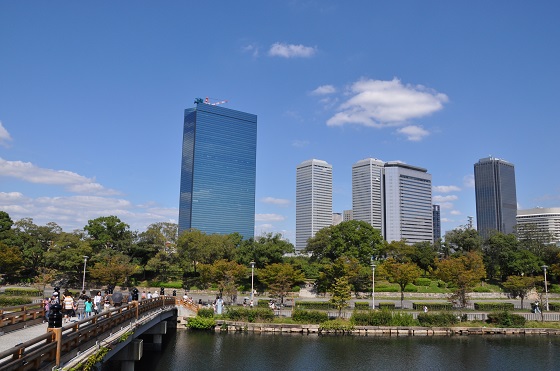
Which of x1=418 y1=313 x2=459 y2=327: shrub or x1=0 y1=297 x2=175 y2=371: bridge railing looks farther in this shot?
x1=418 y1=313 x2=459 y2=327: shrub

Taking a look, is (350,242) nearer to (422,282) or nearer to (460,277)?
(422,282)

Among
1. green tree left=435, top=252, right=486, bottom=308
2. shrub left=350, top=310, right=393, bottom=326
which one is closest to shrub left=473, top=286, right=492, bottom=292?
green tree left=435, top=252, right=486, bottom=308

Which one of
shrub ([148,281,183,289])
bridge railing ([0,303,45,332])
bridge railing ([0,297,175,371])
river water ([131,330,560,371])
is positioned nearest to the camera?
bridge railing ([0,297,175,371])

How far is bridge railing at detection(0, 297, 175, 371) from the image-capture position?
37.2ft

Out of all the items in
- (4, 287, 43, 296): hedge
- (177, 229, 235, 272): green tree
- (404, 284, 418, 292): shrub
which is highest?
(177, 229, 235, 272): green tree

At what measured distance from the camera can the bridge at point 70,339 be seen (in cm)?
1202

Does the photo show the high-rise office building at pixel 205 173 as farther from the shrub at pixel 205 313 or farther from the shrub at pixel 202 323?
the shrub at pixel 202 323

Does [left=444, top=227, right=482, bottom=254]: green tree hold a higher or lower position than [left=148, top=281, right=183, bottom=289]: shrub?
higher

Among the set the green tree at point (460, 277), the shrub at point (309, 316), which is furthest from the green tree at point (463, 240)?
the shrub at point (309, 316)

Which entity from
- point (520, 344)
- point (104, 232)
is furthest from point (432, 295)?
point (104, 232)

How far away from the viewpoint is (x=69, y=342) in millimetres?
14570

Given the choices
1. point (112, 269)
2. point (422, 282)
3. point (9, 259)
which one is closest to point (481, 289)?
point (422, 282)

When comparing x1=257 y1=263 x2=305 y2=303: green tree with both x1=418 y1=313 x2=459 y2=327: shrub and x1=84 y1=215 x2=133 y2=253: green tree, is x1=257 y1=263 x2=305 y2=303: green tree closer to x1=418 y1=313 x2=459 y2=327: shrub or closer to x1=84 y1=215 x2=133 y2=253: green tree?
x1=418 y1=313 x2=459 y2=327: shrub

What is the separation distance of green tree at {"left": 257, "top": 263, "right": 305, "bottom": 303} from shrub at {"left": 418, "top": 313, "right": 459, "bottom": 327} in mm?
15812
